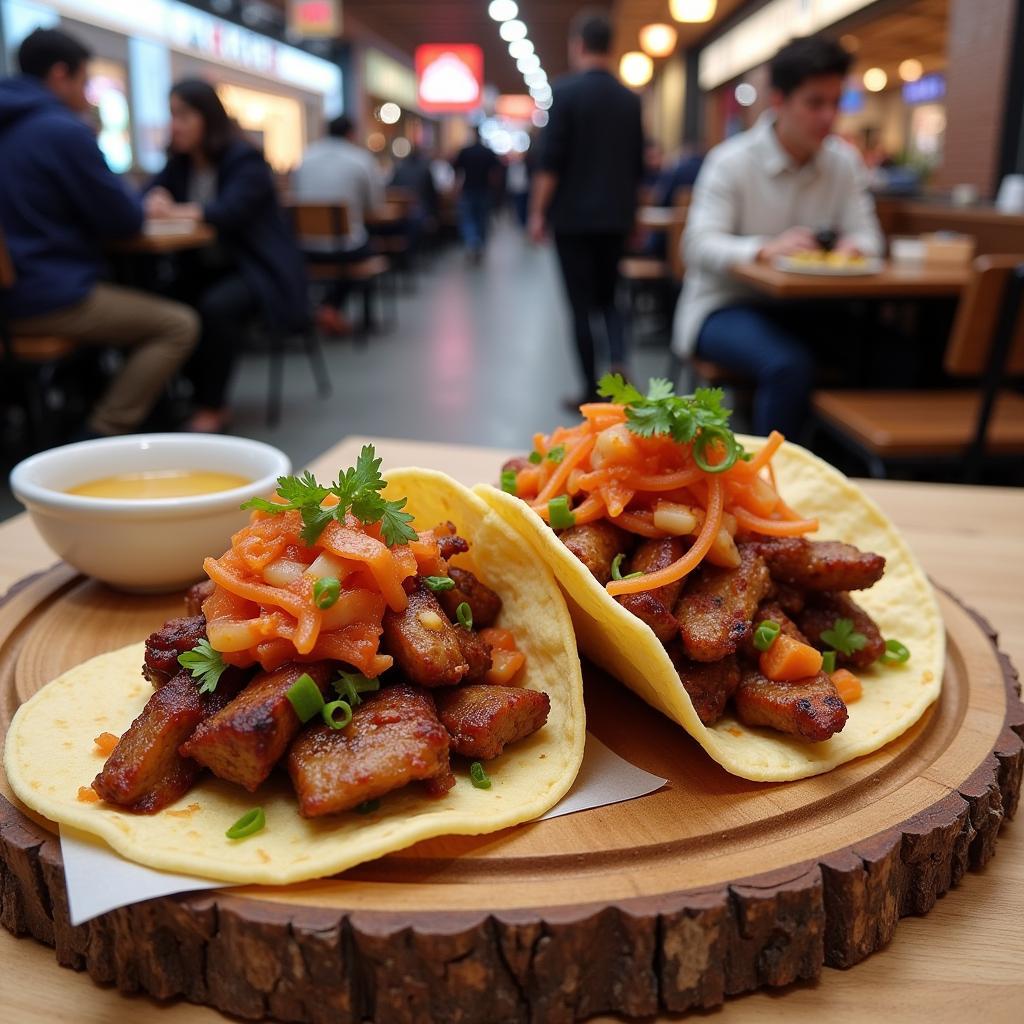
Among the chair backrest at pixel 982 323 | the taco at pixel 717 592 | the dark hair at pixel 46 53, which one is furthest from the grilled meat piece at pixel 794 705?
the dark hair at pixel 46 53

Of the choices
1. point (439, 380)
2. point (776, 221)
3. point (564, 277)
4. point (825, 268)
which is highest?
point (776, 221)

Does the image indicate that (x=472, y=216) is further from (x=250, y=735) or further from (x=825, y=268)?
(x=250, y=735)

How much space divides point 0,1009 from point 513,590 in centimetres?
72

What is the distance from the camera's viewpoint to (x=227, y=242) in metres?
5.87

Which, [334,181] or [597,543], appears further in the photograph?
[334,181]

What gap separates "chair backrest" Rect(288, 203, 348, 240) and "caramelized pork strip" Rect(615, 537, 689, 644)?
7.82 metres

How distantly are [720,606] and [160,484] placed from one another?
108 cm

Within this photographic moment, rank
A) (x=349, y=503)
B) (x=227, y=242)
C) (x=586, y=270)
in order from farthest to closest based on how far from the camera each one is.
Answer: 1. (x=586, y=270)
2. (x=227, y=242)
3. (x=349, y=503)

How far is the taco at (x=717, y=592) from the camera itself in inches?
45.0

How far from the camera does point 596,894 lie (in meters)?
0.91

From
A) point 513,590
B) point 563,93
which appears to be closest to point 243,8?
point 563,93

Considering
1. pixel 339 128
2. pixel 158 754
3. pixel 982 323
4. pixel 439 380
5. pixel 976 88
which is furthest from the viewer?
pixel 339 128

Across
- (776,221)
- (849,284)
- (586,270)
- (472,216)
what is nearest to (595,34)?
(586,270)

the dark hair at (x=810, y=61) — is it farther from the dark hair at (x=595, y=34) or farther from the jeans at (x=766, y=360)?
the dark hair at (x=595, y=34)
